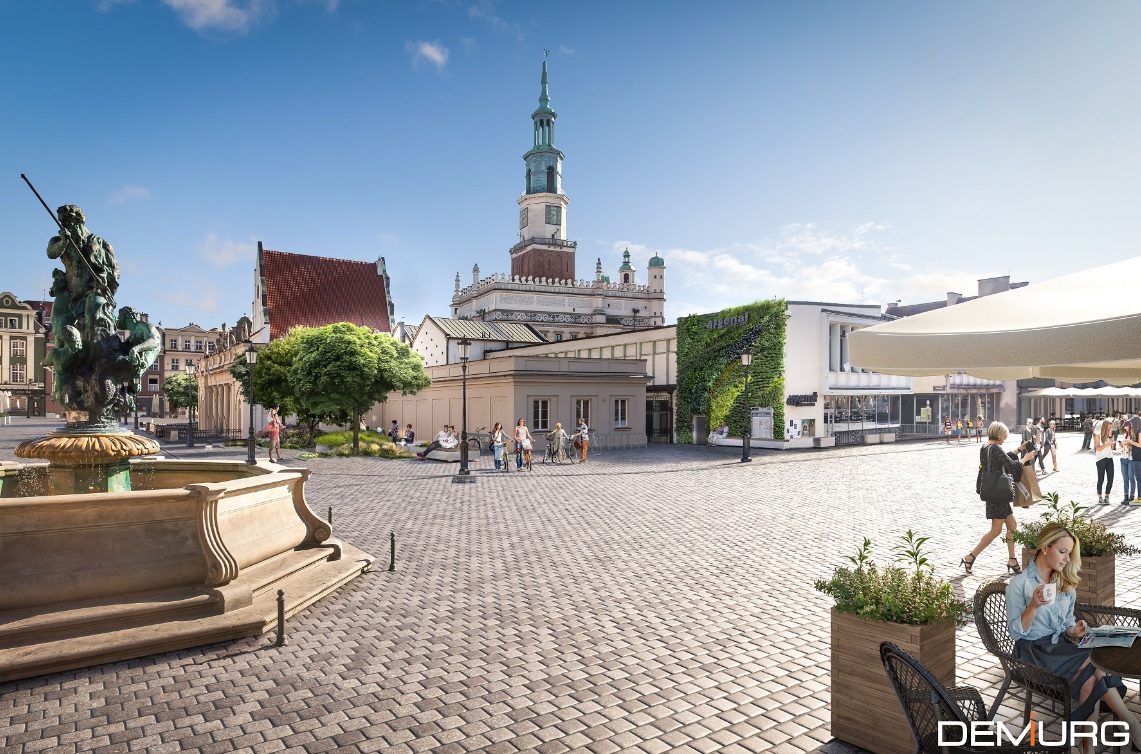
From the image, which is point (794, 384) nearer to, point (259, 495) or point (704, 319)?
point (704, 319)

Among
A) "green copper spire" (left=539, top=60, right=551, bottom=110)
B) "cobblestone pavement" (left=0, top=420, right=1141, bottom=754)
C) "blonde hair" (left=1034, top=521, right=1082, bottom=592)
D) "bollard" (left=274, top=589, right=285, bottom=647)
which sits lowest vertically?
"cobblestone pavement" (left=0, top=420, right=1141, bottom=754)

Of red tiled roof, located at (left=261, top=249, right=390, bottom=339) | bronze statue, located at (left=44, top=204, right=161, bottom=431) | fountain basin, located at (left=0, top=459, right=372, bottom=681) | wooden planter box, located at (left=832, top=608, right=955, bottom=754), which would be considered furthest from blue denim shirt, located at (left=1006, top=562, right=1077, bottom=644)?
red tiled roof, located at (left=261, top=249, right=390, bottom=339)

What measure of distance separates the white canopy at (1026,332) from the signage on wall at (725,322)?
110 ft

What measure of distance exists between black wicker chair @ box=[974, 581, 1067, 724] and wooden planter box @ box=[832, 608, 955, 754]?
31cm

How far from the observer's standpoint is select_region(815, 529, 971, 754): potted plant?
464cm

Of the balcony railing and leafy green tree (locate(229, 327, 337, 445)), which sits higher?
the balcony railing

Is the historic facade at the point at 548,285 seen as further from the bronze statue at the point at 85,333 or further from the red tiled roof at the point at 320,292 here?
the bronze statue at the point at 85,333

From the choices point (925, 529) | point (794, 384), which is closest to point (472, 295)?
point (794, 384)

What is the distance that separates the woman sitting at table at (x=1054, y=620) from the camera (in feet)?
14.8

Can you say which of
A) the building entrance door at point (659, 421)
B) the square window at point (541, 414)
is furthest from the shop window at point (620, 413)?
the building entrance door at point (659, 421)

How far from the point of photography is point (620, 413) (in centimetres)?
3738

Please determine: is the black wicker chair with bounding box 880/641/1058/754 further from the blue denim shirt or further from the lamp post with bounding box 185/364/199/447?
the lamp post with bounding box 185/364/199/447

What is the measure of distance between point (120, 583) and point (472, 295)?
78.3 metres

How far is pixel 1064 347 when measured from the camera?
3908 mm
